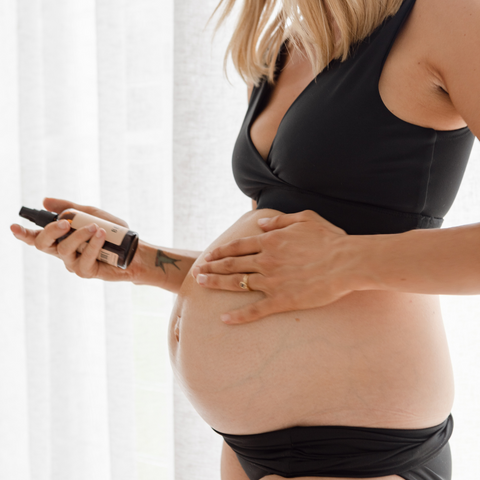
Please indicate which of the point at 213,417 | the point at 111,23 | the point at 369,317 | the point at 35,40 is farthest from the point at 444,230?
the point at 35,40

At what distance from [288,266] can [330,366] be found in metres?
0.13

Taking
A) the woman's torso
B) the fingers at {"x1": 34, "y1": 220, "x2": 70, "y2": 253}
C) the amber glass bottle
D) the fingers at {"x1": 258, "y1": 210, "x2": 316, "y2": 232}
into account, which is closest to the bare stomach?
the woman's torso

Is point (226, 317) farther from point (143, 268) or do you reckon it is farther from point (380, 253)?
point (143, 268)

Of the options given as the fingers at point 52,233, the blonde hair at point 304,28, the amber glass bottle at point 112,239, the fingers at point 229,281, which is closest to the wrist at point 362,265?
the fingers at point 229,281

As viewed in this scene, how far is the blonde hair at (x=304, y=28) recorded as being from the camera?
59 cm

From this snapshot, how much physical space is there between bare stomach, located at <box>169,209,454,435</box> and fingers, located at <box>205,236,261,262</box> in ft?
0.19

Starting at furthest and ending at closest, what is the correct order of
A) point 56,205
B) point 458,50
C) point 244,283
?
1. point 56,205
2. point 244,283
3. point 458,50

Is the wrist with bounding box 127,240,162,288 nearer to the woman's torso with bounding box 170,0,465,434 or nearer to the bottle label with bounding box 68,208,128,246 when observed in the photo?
the bottle label with bounding box 68,208,128,246

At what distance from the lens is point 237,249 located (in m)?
0.62

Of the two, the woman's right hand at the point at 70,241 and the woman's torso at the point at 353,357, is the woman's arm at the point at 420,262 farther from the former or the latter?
the woman's right hand at the point at 70,241

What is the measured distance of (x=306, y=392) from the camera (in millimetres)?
541

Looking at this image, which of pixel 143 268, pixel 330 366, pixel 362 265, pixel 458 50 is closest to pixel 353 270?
pixel 362 265

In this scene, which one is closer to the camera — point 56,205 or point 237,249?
point 237,249

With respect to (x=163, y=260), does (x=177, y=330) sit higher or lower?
lower
